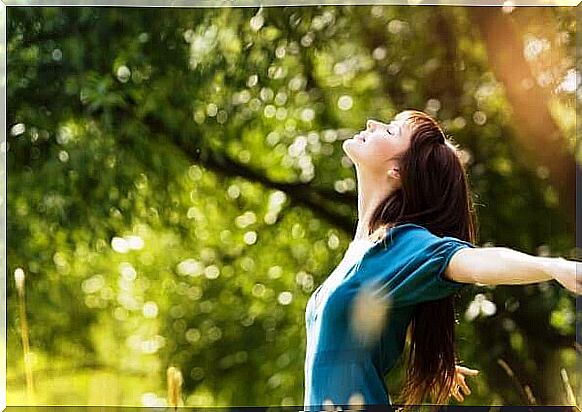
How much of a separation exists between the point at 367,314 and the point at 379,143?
1.72 feet

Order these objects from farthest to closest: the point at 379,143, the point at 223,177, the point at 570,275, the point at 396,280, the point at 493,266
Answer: the point at 223,177
the point at 379,143
the point at 396,280
the point at 493,266
the point at 570,275

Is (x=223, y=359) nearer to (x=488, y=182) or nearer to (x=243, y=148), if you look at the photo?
(x=243, y=148)

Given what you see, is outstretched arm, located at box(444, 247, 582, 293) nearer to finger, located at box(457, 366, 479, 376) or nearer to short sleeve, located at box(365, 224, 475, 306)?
short sleeve, located at box(365, 224, 475, 306)

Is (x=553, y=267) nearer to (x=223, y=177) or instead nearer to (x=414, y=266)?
(x=414, y=266)

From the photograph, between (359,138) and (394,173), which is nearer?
Answer: (394,173)

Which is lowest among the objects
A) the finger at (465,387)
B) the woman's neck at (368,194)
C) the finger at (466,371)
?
the finger at (465,387)

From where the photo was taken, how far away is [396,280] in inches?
121

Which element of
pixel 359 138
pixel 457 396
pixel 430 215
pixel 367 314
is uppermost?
pixel 359 138

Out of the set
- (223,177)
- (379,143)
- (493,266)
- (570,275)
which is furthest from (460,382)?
(223,177)

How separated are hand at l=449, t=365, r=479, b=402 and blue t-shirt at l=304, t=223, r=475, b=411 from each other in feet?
0.68

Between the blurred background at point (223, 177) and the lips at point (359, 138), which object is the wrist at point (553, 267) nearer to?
the blurred background at point (223, 177)

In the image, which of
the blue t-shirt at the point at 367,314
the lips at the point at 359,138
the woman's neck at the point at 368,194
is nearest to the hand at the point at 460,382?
the blue t-shirt at the point at 367,314

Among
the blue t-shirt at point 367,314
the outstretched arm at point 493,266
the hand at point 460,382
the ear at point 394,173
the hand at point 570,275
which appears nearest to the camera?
the hand at point 570,275

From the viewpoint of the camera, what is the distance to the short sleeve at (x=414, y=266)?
3.01 metres
